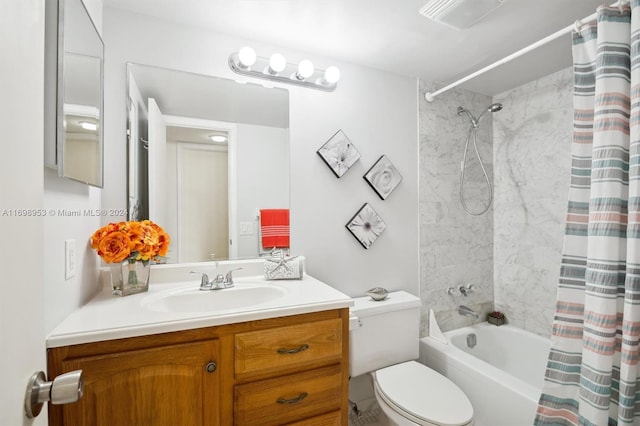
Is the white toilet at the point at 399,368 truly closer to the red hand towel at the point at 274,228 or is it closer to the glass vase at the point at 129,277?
the red hand towel at the point at 274,228

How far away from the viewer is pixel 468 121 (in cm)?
238

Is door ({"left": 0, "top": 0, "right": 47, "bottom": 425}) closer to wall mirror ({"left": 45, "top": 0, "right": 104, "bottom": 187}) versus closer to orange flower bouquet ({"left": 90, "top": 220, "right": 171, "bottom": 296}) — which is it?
wall mirror ({"left": 45, "top": 0, "right": 104, "bottom": 187})

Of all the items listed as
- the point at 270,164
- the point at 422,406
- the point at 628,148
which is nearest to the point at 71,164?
the point at 270,164

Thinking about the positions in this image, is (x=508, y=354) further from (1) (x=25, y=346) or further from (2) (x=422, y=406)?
(1) (x=25, y=346)

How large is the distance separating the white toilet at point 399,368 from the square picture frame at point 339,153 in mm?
820

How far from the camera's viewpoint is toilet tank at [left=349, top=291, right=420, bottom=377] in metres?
1.68

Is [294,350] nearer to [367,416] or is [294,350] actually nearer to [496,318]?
[367,416]

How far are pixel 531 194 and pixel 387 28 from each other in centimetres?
162

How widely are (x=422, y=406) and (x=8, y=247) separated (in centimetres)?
154

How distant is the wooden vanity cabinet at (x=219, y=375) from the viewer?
0.94 m

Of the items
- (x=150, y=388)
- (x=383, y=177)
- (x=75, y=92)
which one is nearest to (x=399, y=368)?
(x=383, y=177)

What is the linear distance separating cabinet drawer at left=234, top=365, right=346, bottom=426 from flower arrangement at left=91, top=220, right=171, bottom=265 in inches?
26.1

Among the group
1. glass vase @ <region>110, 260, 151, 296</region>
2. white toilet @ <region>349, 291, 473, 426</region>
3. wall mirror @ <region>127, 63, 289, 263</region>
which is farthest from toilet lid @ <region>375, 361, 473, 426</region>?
glass vase @ <region>110, 260, 151, 296</region>

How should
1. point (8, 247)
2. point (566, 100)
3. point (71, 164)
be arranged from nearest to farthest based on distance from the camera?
point (8, 247)
point (71, 164)
point (566, 100)
